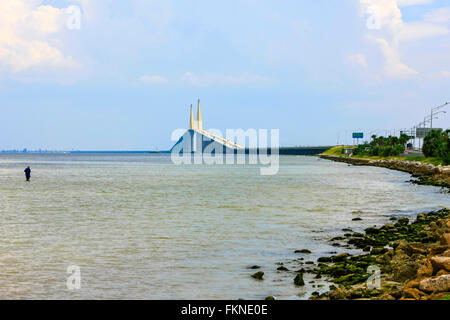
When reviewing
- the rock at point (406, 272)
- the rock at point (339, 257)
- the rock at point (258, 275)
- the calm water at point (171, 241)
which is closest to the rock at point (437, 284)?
the rock at point (406, 272)

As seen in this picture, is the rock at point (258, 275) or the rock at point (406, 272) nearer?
the rock at point (406, 272)

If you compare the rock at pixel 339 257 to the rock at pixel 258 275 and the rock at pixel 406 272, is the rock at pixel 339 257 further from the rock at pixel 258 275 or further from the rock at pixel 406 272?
the rock at pixel 258 275

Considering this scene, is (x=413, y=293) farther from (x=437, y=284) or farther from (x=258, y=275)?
(x=258, y=275)

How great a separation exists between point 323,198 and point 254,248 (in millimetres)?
23028

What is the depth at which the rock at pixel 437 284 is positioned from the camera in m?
10.0

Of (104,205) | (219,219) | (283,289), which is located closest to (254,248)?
(283,289)

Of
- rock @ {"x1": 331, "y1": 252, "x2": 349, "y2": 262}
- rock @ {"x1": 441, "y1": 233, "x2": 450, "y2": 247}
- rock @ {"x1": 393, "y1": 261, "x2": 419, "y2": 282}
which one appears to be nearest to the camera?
rock @ {"x1": 393, "y1": 261, "x2": 419, "y2": 282}

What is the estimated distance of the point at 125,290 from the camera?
12820 millimetres

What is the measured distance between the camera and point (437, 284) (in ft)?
33.2

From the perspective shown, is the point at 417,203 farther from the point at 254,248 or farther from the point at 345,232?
the point at 254,248

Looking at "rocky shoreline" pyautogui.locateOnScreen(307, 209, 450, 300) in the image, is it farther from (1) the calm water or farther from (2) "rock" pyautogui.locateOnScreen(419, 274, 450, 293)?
(1) the calm water

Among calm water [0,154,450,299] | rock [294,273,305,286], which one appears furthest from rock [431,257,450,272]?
rock [294,273,305,286]

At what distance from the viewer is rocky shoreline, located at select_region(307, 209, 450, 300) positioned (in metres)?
10.4

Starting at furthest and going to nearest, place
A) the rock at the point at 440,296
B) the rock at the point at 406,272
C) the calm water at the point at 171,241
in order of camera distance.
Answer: the calm water at the point at 171,241 < the rock at the point at 406,272 < the rock at the point at 440,296
